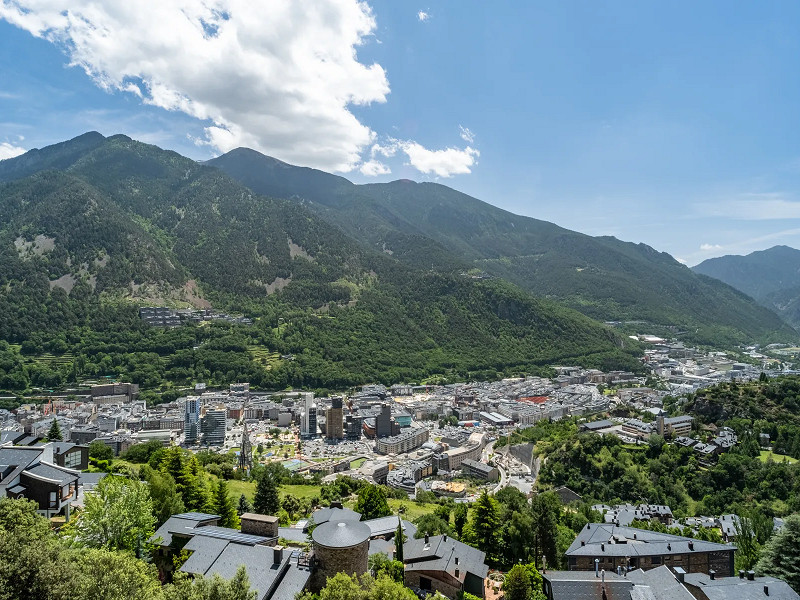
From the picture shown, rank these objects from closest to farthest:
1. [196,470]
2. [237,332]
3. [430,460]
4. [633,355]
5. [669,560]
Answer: [669,560]
[196,470]
[430,460]
[237,332]
[633,355]

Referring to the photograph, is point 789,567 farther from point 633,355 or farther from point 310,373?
point 633,355

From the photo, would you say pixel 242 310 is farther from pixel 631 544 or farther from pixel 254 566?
pixel 254 566

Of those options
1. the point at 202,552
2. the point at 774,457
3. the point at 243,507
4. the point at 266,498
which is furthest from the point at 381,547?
the point at 774,457

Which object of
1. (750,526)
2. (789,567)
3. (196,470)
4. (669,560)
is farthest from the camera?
(750,526)

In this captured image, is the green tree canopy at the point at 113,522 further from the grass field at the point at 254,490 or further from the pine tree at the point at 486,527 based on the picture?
the pine tree at the point at 486,527

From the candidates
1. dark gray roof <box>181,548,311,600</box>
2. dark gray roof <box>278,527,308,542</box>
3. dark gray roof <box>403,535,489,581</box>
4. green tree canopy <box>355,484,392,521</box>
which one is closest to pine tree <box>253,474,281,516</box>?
green tree canopy <box>355,484,392,521</box>

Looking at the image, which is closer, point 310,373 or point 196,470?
point 196,470

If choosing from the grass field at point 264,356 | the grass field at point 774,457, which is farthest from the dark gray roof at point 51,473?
the grass field at point 264,356

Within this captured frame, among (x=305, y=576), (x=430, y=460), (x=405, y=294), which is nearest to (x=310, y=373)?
(x=430, y=460)
